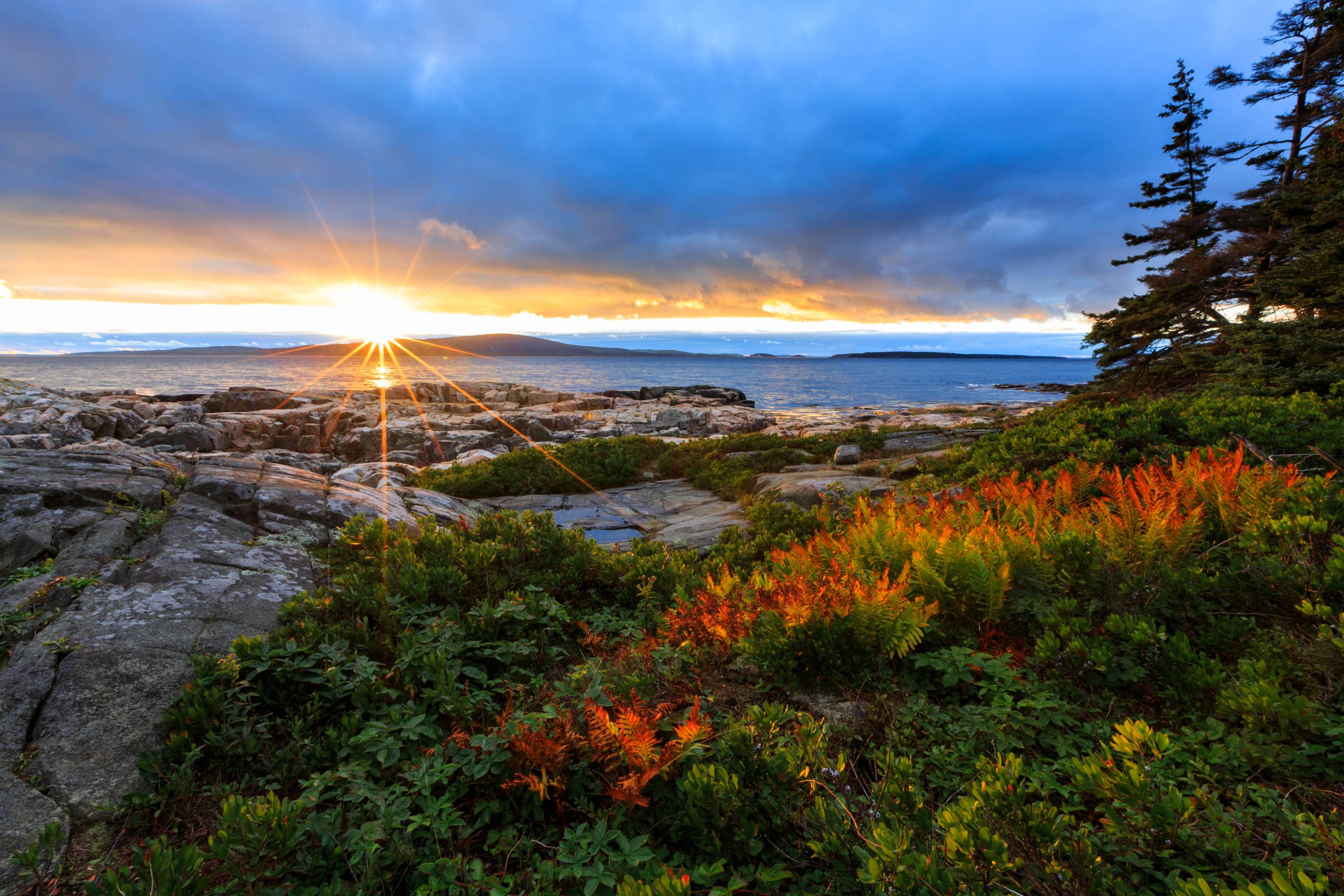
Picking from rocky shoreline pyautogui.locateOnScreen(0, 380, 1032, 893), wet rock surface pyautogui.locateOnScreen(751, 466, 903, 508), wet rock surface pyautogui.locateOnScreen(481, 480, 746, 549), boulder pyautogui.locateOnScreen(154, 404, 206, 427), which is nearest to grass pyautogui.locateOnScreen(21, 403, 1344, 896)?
rocky shoreline pyautogui.locateOnScreen(0, 380, 1032, 893)

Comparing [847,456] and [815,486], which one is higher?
[847,456]

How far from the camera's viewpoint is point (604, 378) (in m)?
129

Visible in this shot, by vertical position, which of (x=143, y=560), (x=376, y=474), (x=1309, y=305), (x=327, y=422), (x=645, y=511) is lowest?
(x=327, y=422)

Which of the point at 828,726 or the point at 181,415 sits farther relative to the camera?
the point at 181,415

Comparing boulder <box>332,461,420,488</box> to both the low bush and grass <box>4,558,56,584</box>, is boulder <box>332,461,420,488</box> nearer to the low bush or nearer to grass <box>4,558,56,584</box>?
grass <box>4,558,56,584</box>

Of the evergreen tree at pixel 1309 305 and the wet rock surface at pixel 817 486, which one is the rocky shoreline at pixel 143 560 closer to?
the wet rock surface at pixel 817 486

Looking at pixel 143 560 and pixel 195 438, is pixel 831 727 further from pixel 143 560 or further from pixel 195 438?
pixel 195 438

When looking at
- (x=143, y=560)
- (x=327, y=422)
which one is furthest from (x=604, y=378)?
(x=143, y=560)

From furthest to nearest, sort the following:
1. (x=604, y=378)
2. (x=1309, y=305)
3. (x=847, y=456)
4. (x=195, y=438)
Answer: (x=604, y=378) < (x=195, y=438) < (x=847, y=456) < (x=1309, y=305)

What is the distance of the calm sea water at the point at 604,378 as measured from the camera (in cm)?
7875

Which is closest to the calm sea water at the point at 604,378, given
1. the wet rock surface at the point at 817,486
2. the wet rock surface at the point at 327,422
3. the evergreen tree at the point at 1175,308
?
the wet rock surface at the point at 327,422

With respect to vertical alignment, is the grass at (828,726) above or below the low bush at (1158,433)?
below

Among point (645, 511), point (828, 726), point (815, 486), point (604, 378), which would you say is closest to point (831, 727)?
point (828, 726)

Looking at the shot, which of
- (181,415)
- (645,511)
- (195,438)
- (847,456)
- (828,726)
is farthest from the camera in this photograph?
(181,415)
